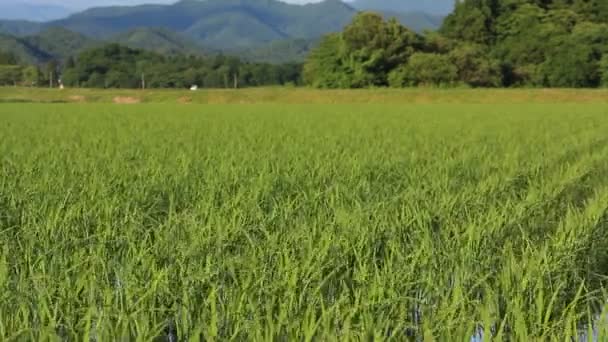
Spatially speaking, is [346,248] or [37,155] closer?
[346,248]

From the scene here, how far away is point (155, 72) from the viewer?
68.4m

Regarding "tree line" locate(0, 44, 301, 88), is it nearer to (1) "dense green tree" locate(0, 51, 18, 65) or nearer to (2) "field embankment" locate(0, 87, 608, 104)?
(1) "dense green tree" locate(0, 51, 18, 65)

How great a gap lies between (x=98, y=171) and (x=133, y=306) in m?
3.50

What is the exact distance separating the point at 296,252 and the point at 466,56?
41157 millimetres

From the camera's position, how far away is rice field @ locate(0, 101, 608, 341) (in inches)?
83.7

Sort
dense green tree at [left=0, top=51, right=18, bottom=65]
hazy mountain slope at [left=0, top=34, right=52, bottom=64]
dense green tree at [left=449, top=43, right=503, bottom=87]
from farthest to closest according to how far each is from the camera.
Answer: hazy mountain slope at [left=0, top=34, right=52, bottom=64]
dense green tree at [left=0, top=51, right=18, bottom=65]
dense green tree at [left=449, top=43, right=503, bottom=87]

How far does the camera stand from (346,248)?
2938mm

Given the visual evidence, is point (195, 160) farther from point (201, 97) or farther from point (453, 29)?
point (453, 29)

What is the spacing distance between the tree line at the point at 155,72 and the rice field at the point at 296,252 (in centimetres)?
6113

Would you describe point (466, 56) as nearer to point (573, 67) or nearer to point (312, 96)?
point (573, 67)

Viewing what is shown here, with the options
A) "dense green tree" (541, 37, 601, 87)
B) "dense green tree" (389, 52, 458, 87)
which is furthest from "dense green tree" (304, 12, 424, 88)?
"dense green tree" (541, 37, 601, 87)

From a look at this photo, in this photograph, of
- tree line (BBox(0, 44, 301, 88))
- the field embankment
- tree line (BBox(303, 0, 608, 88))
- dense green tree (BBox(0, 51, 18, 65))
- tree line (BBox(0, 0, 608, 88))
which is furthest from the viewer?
dense green tree (BBox(0, 51, 18, 65))

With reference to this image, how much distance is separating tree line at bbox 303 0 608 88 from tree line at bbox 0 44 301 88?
22.0 metres

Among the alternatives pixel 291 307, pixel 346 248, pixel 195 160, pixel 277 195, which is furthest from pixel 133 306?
pixel 195 160
